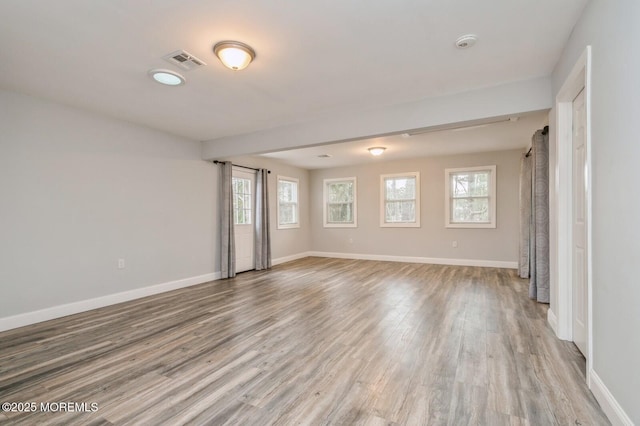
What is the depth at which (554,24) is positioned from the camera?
7.04 ft

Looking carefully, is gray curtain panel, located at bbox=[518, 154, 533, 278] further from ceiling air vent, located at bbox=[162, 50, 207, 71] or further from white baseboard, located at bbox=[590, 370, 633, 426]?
ceiling air vent, located at bbox=[162, 50, 207, 71]

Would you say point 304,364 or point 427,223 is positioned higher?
point 427,223

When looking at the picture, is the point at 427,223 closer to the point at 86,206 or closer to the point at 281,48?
the point at 281,48

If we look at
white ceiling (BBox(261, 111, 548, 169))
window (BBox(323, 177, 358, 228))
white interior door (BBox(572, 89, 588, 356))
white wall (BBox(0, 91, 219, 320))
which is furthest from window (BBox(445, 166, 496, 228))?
white wall (BBox(0, 91, 219, 320))

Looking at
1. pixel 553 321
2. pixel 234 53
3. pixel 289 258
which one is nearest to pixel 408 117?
pixel 234 53

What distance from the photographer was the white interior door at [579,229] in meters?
2.36

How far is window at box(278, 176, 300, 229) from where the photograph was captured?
7.51 meters

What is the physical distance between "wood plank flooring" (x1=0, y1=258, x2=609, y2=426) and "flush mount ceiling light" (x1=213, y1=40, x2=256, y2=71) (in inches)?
96.6

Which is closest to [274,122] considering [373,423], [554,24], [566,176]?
[554,24]

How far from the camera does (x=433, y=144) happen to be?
5621mm

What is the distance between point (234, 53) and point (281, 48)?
0.38m

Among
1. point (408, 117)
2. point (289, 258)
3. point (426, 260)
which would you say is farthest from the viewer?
point (289, 258)


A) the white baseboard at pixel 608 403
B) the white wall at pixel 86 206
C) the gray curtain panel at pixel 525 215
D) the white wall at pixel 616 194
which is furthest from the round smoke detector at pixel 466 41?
the white wall at pixel 86 206

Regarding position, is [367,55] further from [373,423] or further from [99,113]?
[99,113]
